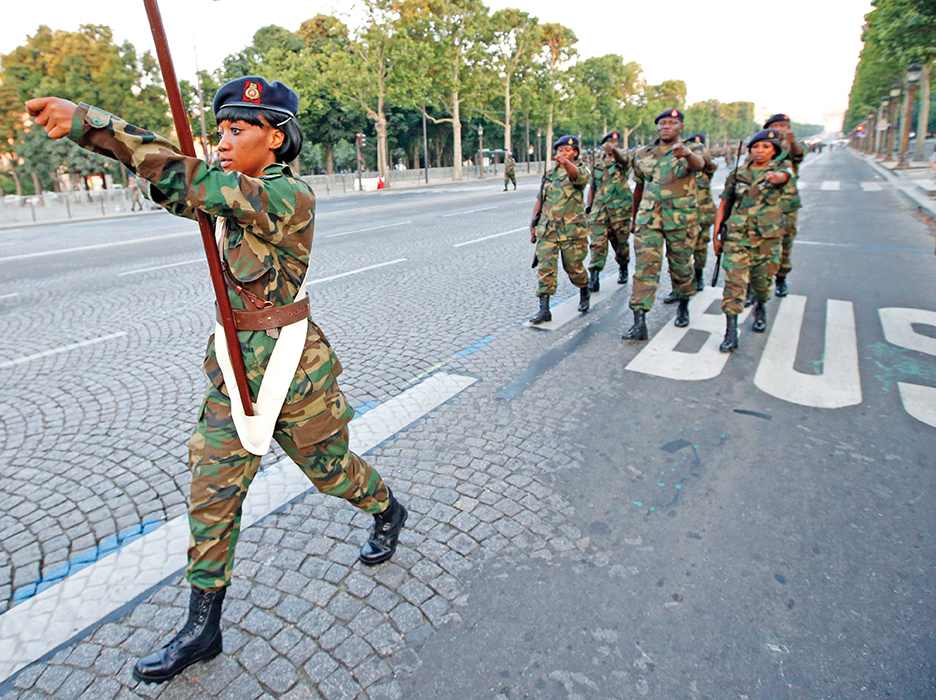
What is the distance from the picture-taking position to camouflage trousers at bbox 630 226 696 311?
18.7 feet

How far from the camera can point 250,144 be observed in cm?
209

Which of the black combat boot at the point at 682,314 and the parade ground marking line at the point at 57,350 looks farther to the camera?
the black combat boot at the point at 682,314

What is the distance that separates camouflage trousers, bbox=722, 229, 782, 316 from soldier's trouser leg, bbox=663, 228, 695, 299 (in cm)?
33

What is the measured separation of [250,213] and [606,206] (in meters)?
6.37

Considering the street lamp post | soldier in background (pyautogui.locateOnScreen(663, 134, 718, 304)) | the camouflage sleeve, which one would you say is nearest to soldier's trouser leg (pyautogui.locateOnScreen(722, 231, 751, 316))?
soldier in background (pyautogui.locateOnScreen(663, 134, 718, 304))

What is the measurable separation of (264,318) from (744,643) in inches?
83.2

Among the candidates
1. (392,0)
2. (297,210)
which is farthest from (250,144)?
(392,0)

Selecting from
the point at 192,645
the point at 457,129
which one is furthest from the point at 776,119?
the point at 457,129

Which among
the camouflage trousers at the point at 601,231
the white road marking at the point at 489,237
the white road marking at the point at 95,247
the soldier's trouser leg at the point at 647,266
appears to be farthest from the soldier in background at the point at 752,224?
the white road marking at the point at 95,247

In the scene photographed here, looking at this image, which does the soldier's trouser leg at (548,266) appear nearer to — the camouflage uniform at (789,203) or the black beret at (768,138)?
the black beret at (768,138)

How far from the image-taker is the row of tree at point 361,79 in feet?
118

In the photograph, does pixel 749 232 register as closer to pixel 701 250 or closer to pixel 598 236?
pixel 701 250

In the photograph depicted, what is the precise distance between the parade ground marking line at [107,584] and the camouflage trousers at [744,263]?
3.59 metres

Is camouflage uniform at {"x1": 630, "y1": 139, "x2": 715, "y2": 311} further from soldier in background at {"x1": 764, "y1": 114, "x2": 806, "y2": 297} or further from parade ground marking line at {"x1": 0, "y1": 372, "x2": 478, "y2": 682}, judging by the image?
parade ground marking line at {"x1": 0, "y1": 372, "x2": 478, "y2": 682}
